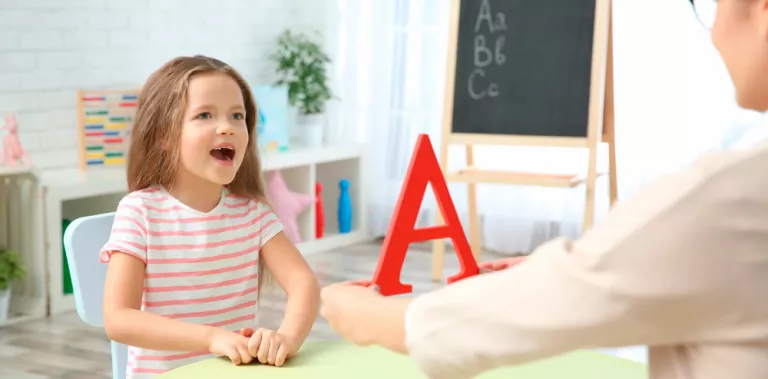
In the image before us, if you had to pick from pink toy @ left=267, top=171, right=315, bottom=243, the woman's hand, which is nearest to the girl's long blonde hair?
the woman's hand

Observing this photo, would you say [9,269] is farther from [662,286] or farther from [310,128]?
[662,286]

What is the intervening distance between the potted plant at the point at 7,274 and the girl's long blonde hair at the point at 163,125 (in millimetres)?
2282

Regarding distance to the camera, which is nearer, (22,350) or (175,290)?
(175,290)

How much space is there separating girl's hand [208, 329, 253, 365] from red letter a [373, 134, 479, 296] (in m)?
0.26

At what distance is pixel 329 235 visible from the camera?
5.50 m

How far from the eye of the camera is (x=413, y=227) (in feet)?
3.89

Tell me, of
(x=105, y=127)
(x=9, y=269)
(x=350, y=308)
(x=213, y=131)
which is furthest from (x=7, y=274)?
(x=350, y=308)

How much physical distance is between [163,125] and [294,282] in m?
0.37

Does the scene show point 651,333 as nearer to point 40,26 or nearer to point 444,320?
point 444,320

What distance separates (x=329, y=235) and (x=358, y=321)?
183 inches

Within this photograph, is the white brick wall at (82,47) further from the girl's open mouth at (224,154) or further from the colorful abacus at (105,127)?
the girl's open mouth at (224,154)

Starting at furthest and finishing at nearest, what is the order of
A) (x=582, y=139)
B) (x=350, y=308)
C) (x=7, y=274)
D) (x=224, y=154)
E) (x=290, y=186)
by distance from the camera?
(x=290, y=186) → (x=582, y=139) → (x=7, y=274) → (x=224, y=154) → (x=350, y=308)

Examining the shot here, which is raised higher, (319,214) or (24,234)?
(24,234)

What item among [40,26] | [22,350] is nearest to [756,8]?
[22,350]
